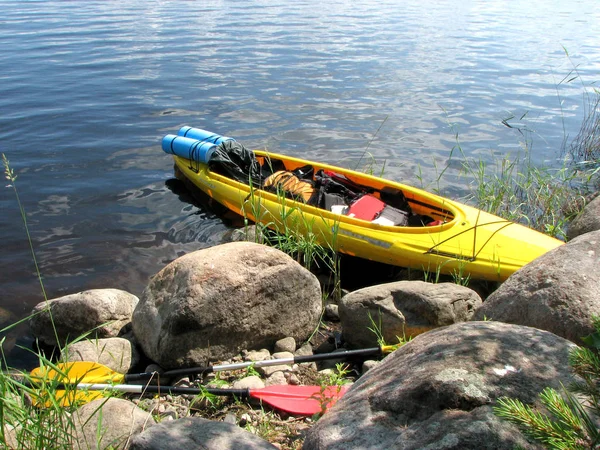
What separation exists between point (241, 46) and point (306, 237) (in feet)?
33.9

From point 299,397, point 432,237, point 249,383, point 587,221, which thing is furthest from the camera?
point 432,237

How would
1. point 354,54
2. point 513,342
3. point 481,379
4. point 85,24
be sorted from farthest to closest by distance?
point 85,24
point 354,54
point 513,342
point 481,379

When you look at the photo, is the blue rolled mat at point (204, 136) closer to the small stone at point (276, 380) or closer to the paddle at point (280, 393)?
the small stone at point (276, 380)

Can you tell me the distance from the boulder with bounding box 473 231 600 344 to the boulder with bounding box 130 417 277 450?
1.57 metres

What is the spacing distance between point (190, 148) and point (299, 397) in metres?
4.48

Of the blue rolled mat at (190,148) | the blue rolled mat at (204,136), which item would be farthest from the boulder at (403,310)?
the blue rolled mat at (204,136)

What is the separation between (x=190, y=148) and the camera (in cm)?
718

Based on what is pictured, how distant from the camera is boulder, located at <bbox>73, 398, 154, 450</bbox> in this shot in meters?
2.52

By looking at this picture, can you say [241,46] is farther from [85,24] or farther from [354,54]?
[85,24]

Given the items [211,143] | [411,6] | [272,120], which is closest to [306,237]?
[211,143]

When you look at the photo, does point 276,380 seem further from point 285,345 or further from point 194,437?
point 194,437

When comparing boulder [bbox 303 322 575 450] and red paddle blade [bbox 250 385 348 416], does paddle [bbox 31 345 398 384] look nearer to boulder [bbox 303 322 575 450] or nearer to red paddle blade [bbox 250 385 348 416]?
red paddle blade [bbox 250 385 348 416]

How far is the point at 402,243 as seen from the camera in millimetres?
5262

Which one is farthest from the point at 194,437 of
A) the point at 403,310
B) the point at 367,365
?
the point at 403,310
